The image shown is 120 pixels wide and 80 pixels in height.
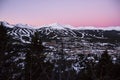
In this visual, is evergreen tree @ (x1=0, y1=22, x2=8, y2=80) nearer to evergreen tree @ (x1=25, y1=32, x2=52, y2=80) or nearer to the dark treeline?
the dark treeline

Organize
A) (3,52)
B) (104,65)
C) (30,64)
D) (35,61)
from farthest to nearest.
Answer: (104,65)
(35,61)
(30,64)
(3,52)

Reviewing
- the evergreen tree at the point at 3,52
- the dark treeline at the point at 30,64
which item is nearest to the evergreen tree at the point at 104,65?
the dark treeline at the point at 30,64

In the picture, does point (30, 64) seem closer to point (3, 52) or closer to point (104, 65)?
point (3, 52)

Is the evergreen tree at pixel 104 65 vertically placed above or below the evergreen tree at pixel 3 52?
below

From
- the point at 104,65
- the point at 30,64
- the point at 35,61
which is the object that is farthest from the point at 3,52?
the point at 104,65

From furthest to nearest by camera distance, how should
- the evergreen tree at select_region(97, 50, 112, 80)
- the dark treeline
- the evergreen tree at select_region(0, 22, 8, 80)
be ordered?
the evergreen tree at select_region(97, 50, 112, 80) → the dark treeline → the evergreen tree at select_region(0, 22, 8, 80)

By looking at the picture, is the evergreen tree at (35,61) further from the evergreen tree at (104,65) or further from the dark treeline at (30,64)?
the evergreen tree at (104,65)

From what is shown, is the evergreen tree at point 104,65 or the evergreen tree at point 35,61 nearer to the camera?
the evergreen tree at point 35,61

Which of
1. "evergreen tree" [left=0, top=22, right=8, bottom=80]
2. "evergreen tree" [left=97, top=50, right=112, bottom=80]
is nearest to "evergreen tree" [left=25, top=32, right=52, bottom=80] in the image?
"evergreen tree" [left=0, top=22, right=8, bottom=80]

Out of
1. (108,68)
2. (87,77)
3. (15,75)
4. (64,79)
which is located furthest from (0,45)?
(64,79)

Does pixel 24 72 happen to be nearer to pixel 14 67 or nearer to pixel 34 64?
pixel 34 64

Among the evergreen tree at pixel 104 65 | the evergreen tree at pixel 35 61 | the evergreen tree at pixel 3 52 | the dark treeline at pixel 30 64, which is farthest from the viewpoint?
the evergreen tree at pixel 104 65
